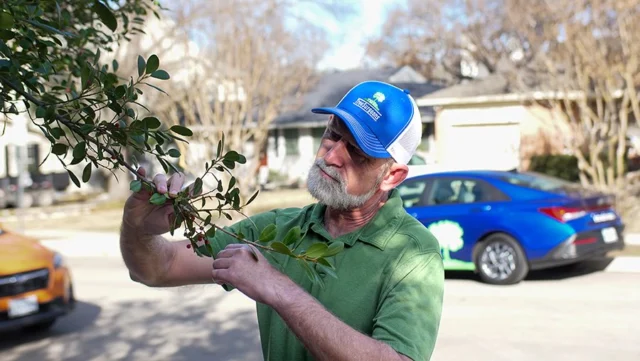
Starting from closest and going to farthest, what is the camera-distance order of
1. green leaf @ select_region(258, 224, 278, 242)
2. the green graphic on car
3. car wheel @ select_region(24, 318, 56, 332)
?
green leaf @ select_region(258, 224, 278, 242) < car wheel @ select_region(24, 318, 56, 332) < the green graphic on car

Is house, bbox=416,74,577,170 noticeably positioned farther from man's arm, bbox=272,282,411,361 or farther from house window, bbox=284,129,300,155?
man's arm, bbox=272,282,411,361

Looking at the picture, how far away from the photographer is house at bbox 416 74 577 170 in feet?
78.4

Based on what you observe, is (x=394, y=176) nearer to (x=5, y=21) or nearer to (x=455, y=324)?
(x=5, y=21)

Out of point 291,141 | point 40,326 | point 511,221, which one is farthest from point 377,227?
point 291,141

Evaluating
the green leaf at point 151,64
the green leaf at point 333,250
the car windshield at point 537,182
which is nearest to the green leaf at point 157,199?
the green leaf at point 151,64

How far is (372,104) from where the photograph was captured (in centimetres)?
230

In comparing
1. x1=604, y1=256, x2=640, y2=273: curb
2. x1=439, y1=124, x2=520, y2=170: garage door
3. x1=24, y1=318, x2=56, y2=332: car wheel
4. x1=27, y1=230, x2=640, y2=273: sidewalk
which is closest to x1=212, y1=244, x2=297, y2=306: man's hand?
x1=24, y1=318, x2=56, y2=332: car wheel

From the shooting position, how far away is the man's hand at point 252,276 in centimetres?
195

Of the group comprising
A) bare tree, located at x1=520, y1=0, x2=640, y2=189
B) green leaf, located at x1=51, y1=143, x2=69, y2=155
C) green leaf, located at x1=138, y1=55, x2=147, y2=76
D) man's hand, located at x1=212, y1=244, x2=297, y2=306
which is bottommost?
man's hand, located at x1=212, y1=244, x2=297, y2=306

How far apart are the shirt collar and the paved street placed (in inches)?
183

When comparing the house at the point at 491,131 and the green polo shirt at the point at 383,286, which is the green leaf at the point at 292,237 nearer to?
the green polo shirt at the point at 383,286

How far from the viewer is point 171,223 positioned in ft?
6.92

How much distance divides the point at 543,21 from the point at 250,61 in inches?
286

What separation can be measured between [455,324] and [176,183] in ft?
20.8
